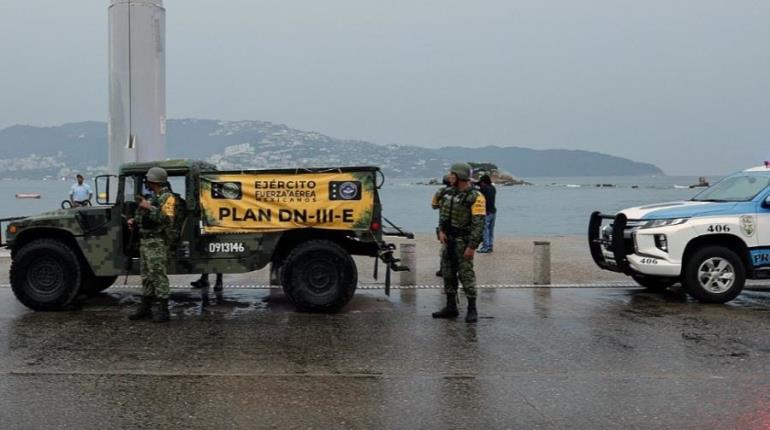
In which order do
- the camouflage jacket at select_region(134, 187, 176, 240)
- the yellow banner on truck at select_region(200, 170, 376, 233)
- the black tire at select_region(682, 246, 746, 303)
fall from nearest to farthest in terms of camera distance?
1. the camouflage jacket at select_region(134, 187, 176, 240)
2. the yellow banner on truck at select_region(200, 170, 376, 233)
3. the black tire at select_region(682, 246, 746, 303)

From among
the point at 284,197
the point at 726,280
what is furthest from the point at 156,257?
the point at 726,280

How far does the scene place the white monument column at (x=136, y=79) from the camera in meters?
14.2

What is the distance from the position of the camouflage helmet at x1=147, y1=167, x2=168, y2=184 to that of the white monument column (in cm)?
675

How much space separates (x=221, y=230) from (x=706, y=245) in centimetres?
636

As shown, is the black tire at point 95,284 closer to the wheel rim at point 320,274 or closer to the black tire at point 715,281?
the wheel rim at point 320,274

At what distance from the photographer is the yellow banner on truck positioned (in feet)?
28.8

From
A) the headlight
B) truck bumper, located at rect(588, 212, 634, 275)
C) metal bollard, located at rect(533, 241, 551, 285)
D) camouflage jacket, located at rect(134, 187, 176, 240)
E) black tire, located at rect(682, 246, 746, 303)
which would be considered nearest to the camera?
camouflage jacket, located at rect(134, 187, 176, 240)

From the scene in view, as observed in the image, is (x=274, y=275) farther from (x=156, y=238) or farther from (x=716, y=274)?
(x=716, y=274)

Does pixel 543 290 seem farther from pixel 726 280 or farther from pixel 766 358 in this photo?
pixel 766 358

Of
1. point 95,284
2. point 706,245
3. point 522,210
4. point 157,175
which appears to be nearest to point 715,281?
point 706,245

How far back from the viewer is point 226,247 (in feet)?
29.0

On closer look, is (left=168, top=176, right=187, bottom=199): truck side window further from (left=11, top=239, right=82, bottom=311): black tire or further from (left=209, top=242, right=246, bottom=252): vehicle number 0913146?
(left=11, top=239, right=82, bottom=311): black tire

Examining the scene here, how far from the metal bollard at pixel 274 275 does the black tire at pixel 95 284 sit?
2.12 m

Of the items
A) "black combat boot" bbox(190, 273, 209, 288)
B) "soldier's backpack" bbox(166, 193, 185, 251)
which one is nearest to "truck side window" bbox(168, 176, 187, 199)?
"soldier's backpack" bbox(166, 193, 185, 251)
